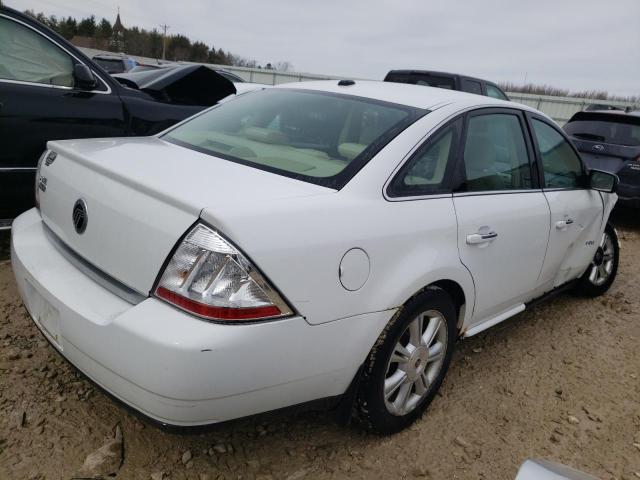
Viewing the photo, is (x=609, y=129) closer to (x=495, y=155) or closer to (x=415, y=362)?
(x=495, y=155)

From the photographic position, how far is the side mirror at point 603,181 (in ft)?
11.1

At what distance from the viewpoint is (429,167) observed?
2.25 meters

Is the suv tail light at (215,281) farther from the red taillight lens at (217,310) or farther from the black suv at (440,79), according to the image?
the black suv at (440,79)

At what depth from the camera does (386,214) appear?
6.40 feet

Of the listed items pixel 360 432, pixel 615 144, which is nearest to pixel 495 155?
pixel 360 432

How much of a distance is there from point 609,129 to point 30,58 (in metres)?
6.73

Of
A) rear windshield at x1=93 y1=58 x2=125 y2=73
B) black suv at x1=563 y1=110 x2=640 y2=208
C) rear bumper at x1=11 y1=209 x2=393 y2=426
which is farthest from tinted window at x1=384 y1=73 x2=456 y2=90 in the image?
rear windshield at x1=93 y1=58 x2=125 y2=73

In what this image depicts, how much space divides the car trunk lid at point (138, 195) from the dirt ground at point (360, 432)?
0.61 meters

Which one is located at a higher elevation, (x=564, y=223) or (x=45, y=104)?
(x=45, y=104)

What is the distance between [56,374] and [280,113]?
167 centimetres

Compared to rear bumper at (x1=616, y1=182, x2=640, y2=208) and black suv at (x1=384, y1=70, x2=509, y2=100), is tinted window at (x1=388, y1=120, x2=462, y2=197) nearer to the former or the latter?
rear bumper at (x1=616, y1=182, x2=640, y2=208)

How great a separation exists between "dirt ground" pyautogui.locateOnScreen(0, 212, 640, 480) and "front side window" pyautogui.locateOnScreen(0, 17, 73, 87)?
1517 mm

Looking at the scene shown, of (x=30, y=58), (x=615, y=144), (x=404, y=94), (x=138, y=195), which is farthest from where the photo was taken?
(x=615, y=144)

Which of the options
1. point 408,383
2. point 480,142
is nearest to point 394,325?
point 408,383
